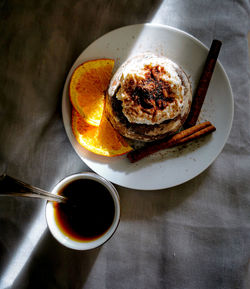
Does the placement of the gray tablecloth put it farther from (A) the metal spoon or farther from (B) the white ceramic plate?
(A) the metal spoon

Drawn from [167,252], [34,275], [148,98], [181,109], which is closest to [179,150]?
[181,109]

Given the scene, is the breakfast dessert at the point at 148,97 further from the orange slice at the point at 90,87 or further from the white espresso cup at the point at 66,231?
the white espresso cup at the point at 66,231

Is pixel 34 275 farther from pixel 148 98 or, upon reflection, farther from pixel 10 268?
pixel 148 98

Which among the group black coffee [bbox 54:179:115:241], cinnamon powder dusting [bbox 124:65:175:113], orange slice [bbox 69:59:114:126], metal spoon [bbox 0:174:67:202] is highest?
cinnamon powder dusting [bbox 124:65:175:113]

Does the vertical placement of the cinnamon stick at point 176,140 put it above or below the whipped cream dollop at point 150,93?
below

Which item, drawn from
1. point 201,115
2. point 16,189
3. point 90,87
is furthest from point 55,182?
point 201,115

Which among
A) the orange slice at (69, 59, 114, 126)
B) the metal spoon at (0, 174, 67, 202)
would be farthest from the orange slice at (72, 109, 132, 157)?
the metal spoon at (0, 174, 67, 202)

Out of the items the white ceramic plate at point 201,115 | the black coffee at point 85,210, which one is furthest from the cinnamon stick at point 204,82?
the black coffee at point 85,210
